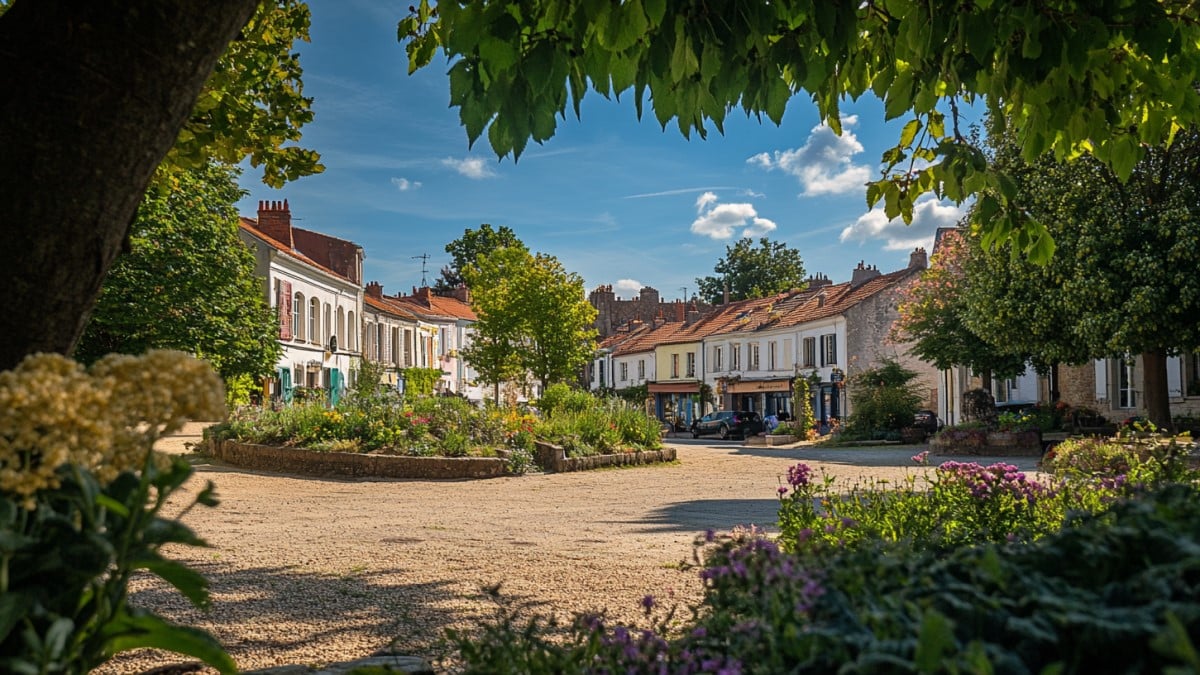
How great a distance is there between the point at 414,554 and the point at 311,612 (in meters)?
2.05

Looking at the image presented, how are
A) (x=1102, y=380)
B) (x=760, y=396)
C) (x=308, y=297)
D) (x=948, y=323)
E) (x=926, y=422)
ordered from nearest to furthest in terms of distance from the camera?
(x=1102, y=380) < (x=948, y=323) < (x=926, y=422) < (x=308, y=297) < (x=760, y=396)

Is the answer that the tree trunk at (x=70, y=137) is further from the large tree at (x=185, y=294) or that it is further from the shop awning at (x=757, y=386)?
the shop awning at (x=757, y=386)

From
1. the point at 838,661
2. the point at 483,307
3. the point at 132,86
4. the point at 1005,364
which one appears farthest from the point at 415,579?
the point at 483,307

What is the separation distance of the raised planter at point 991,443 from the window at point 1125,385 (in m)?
5.51

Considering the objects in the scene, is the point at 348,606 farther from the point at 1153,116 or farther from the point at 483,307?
the point at 483,307

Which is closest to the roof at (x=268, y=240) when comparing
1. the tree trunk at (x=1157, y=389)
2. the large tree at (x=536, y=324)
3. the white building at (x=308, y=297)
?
the white building at (x=308, y=297)

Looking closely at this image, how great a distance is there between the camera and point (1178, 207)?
18.1m

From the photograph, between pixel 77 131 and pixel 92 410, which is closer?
pixel 92 410

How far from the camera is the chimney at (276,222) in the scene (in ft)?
109

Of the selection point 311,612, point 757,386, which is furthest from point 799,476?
point 757,386

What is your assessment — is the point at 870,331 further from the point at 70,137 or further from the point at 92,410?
the point at 92,410

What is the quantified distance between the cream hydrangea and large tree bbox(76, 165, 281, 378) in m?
18.8

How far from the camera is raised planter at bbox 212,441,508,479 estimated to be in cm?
1469

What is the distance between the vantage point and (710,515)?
31.6ft
